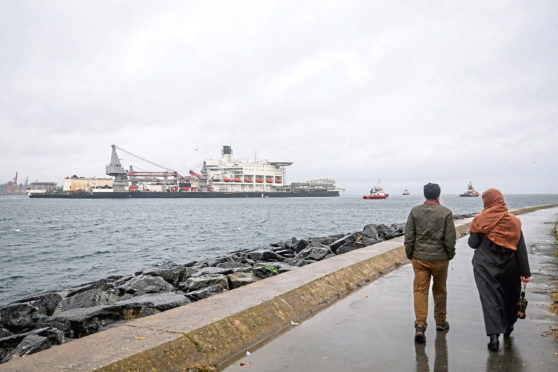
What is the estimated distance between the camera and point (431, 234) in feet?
13.1

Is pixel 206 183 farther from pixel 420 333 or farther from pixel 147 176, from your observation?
pixel 420 333

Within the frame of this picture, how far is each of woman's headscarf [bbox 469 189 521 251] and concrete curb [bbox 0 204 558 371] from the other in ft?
7.08

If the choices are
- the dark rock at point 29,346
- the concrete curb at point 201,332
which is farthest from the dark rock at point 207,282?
the dark rock at point 29,346

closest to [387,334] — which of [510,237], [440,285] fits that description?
[440,285]

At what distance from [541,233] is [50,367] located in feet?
48.5

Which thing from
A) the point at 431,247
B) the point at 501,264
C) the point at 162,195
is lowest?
the point at 501,264

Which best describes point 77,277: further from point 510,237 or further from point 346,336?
point 510,237

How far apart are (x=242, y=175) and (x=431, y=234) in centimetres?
12861

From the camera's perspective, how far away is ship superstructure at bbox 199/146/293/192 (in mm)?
129625

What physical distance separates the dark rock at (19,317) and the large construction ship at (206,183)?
391 feet

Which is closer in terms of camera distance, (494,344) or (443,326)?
(494,344)

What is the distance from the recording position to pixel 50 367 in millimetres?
2549

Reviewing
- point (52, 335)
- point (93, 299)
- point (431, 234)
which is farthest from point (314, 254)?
point (52, 335)

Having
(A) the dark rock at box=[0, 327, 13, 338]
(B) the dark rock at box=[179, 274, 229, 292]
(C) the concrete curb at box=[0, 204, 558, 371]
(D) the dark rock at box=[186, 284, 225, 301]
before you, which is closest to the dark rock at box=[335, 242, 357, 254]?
(B) the dark rock at box=[179, 274, 229, 292]
